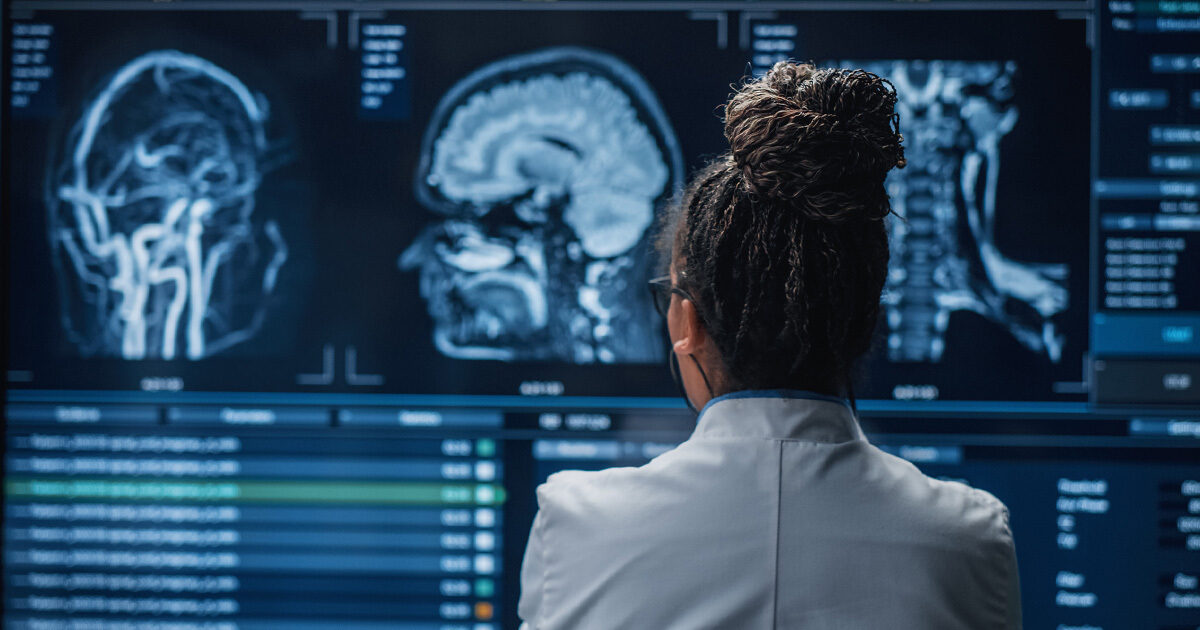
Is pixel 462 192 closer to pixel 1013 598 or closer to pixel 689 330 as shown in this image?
pixel 689 330

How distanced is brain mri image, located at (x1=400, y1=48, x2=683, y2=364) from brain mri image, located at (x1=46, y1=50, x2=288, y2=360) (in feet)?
1.00

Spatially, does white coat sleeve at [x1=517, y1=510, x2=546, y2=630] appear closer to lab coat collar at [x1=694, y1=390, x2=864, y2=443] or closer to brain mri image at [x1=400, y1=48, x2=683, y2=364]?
lab coat collar at [x1=694, y1=390, x2=864, y2=443]

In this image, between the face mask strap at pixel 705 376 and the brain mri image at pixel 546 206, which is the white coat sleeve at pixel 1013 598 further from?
the brain mri image at pixel 546 206

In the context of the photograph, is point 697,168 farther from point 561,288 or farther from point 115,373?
point 115,373

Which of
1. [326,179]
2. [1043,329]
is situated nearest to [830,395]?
[1043,329]

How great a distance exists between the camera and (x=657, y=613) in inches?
30.3

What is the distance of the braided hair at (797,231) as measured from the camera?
774 millimetres

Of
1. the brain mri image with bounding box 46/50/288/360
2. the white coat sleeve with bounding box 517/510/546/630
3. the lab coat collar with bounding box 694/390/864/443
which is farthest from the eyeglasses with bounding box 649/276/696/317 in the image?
the brain mri image with bounding box 46/50/288/360

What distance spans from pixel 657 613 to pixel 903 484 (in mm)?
251

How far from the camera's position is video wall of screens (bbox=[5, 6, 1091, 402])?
1.49 m

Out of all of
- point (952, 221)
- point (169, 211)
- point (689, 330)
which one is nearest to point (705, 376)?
point (689, 330)

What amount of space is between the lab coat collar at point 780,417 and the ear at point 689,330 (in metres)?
0.07

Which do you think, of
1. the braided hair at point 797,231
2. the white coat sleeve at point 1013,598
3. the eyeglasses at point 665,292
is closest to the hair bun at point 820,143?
the braided hair at point 797,231

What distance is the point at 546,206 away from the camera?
4.96 feet
